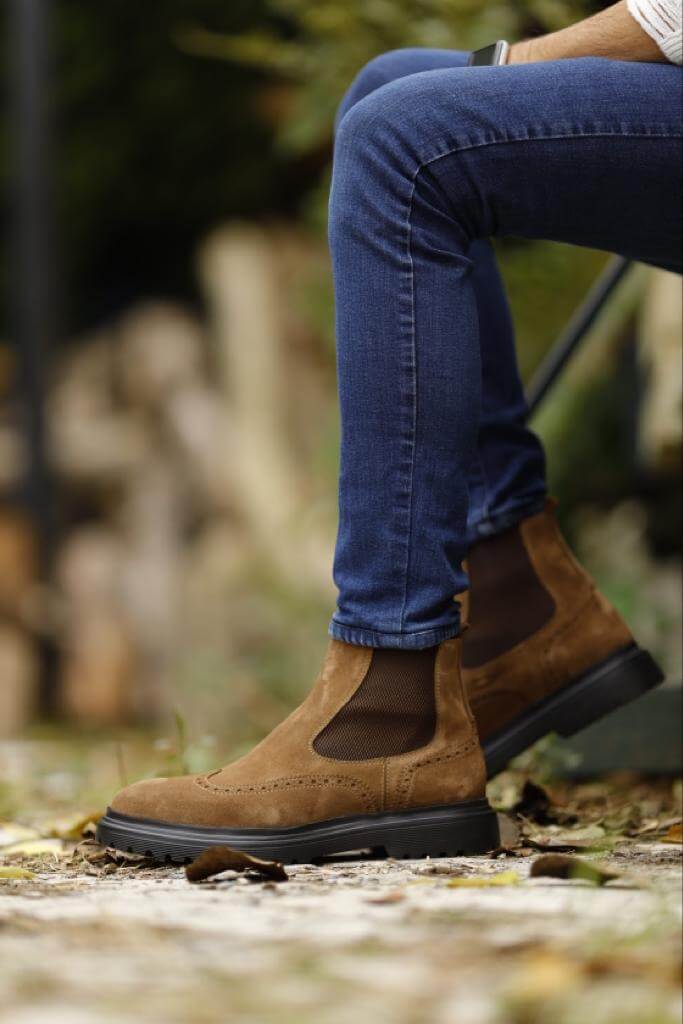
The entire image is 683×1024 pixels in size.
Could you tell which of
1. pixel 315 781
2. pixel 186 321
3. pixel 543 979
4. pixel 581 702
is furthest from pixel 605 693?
A: pixel 186 321

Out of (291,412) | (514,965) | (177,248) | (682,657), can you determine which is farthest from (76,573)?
(514,965)

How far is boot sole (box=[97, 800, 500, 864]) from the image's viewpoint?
122 centimetres

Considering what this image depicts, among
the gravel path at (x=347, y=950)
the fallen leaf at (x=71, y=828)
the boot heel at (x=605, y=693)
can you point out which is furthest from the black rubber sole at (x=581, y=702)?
the fallen leaf at (x=71, y=828)

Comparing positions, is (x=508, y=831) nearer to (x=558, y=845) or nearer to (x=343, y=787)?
(x=558, y=845)

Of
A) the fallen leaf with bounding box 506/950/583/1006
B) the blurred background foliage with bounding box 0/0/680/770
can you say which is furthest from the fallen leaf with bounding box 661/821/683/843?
the blurred background foliage with bounding box 0/0/680/770

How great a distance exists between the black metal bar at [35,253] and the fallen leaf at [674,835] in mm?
4005

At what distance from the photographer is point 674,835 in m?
1.37

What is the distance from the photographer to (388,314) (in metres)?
1.22

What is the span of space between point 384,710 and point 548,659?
0.28 meters

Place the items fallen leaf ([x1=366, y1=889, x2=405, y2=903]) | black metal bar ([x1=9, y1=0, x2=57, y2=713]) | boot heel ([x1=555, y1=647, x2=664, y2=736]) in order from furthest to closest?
black metal bar ([x1=9, y1=0, x2=57, y2=713]) → boot heel ([x1=555, y1=647, x2=664, y2=736]) → fallen leaf ([x1=366, y1=889, x2=405, y2=903])

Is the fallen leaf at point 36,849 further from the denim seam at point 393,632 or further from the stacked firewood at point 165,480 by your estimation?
the stacked firewood at point 165,480

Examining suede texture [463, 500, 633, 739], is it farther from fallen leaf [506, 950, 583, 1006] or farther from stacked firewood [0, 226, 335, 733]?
stacked firewood [0, 226, 335, 733]

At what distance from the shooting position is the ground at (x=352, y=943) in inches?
27.7

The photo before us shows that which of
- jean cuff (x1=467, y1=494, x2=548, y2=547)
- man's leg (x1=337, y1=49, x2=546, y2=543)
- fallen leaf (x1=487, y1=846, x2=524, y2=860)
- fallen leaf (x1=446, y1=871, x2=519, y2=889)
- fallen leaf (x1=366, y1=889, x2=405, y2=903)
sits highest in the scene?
man's leg (x1=337, y1=49, x2=546, y2=543)
